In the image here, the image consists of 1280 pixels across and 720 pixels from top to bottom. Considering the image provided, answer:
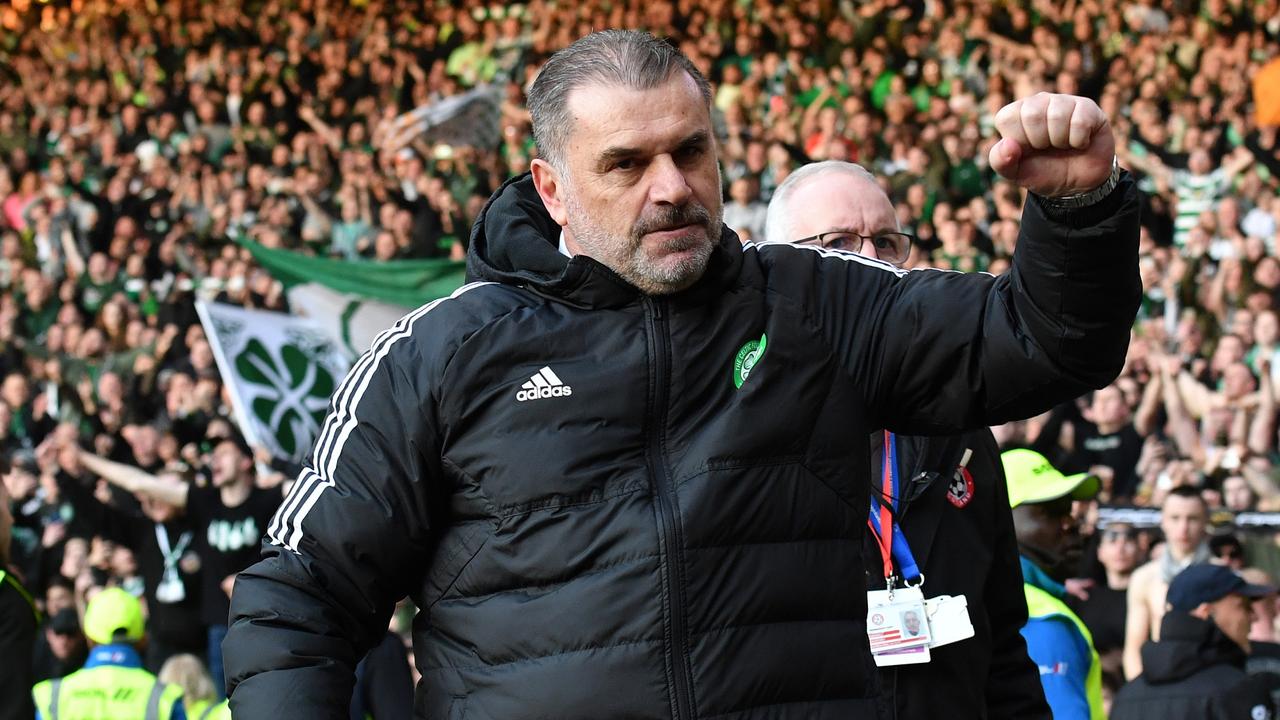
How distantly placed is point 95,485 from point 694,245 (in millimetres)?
10338

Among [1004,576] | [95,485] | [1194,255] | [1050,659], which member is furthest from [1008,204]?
[1004,576]

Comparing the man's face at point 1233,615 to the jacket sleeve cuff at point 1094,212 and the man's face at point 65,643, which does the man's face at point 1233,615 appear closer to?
the jacket sleeve cuff at point 1094,212

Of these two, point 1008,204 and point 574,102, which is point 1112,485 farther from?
point 574,102

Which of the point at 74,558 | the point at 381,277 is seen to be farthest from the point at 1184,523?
the point at 74,558

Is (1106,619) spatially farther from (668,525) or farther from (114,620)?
(668,525)

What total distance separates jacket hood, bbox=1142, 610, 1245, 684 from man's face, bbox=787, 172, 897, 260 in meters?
1.69

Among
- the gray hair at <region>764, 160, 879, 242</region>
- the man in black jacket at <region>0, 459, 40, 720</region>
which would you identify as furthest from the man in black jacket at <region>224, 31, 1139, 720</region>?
the man in black jacket at <region>0, 459, 40, 720</region>

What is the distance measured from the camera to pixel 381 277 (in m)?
11.7

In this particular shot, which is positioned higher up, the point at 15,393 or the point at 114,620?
the point at 114,620

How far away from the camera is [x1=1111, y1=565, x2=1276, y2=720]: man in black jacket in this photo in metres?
4.39

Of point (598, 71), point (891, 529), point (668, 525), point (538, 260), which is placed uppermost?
point (598, 71)

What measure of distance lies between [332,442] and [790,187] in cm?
154

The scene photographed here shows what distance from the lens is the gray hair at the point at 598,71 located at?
2.22 meters

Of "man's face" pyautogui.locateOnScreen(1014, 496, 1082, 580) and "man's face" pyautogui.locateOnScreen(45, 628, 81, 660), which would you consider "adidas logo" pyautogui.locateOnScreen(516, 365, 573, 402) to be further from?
"man's face" pyautogui.locateOnScreen(45, 628, 81, 660)
